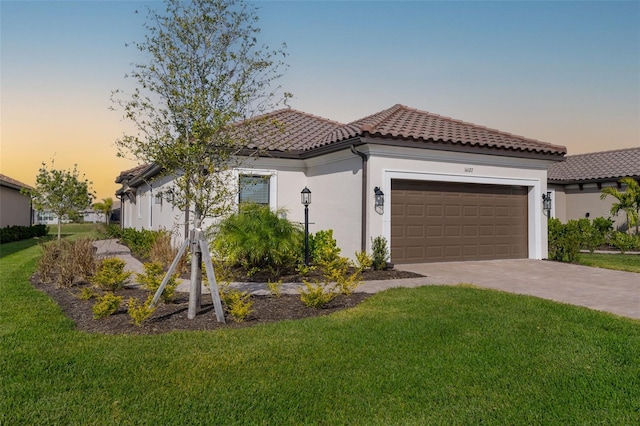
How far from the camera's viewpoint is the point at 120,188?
28.8 metres

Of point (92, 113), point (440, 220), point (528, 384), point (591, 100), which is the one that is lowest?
point (528, 384)

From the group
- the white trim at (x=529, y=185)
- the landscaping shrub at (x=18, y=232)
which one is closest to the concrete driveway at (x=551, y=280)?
the white trim at (x=529, y=185)

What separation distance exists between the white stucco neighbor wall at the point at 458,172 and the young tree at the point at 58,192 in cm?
1242

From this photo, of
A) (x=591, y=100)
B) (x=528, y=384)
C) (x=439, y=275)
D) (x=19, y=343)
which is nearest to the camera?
(x=528, y=384)

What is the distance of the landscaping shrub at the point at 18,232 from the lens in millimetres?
21016

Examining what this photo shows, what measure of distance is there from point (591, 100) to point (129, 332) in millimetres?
14527

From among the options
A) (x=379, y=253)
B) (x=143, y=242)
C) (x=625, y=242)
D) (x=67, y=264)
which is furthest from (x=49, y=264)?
(x=625, y=242)

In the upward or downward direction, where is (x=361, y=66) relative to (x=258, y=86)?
upward

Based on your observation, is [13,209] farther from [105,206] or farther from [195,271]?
[195,271]

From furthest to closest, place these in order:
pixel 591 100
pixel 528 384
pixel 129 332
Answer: pixel 591 100 → pixel 129 332 → pixel 528 384

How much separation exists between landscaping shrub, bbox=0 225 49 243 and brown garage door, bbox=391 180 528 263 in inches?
773

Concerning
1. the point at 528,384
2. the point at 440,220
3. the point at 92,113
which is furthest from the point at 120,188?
the point at 528,384

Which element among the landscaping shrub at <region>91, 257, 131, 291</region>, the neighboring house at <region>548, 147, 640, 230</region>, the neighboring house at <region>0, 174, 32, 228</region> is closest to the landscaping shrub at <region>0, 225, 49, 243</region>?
the neighboring house at <region>0, 174, 32, 228</region>

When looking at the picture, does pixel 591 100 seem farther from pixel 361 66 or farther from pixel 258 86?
pixel 258 86
